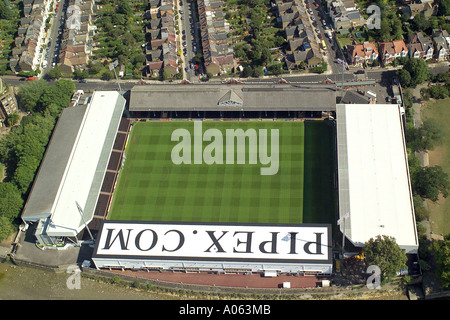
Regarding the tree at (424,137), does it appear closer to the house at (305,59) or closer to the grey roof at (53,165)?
the house at (305,59)

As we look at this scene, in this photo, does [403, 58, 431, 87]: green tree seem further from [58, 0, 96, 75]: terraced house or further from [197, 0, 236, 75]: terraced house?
[58, 0, 96, 75]: terraced house

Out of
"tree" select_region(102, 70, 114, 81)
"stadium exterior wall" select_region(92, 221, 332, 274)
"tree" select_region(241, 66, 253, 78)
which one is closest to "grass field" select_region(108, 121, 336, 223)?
"stadium exterior wall" select_region(92, 221, 332, 274)

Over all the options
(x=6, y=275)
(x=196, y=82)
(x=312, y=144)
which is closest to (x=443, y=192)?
(x=312, y=144)

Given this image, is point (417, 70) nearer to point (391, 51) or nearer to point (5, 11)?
point (391, 51)

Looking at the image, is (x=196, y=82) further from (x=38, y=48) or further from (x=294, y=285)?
(x=294, y=285)

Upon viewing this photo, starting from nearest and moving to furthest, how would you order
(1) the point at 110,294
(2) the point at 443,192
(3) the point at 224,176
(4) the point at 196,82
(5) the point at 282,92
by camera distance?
(1) the point at 110,294 → (2) the point at 443,192 → (3) the point at 224,176 → (5) the point at 282,92 → (4) the point at 196,82

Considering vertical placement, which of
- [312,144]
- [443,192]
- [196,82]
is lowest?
[443,192]
